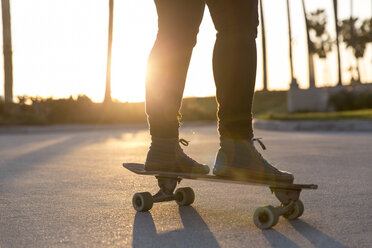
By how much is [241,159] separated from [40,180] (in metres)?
2.79

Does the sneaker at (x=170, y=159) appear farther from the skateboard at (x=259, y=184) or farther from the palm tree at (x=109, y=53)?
the palm tree at (x=109, y=53)

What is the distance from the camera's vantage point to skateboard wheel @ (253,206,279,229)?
287cm

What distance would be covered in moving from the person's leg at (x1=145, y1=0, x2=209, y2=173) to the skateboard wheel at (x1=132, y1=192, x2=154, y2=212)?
17 centimetres

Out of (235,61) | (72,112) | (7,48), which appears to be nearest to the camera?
(235,61)

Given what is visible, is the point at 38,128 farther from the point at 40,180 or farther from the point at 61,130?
the point at 40,180

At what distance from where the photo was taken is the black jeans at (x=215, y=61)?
3186 mm

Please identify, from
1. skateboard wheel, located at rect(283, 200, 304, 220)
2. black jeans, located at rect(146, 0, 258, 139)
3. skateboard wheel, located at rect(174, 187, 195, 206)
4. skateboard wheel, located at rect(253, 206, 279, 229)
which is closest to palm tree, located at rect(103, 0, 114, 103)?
skateboard wheel, located at rect(174, 187, 195, 206)

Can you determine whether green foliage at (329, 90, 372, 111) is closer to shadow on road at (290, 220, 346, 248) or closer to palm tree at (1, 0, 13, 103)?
palm tree at (1, 0, 13, 103)

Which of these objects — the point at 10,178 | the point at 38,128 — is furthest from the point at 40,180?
the point at 38,128

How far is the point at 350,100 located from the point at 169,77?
28507 mm

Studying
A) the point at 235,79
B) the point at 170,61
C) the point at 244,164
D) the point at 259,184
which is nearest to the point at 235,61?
the point at 235,79

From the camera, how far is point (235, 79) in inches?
127

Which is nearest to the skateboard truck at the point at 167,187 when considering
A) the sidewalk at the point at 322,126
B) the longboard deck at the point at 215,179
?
the longboard deck at the point at 215,179

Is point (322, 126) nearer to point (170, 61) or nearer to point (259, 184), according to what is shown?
point (170, 61)
